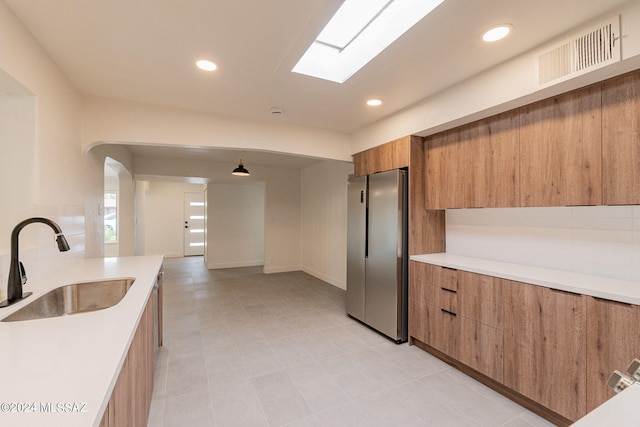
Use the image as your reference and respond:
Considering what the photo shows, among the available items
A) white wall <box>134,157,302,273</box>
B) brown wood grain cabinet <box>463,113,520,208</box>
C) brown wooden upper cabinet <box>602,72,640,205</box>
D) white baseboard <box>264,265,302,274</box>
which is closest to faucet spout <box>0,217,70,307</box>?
brown wood grain cabinet <box>463,113,520,208</box>

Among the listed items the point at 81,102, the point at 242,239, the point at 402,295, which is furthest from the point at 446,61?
the point at 242,239

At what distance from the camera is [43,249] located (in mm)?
→ 1842

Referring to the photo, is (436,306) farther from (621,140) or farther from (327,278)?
(327,278)

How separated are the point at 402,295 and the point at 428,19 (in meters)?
2.38

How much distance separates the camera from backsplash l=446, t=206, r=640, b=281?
186cm

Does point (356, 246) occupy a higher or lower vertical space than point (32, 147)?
lower

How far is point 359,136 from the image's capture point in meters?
3.61

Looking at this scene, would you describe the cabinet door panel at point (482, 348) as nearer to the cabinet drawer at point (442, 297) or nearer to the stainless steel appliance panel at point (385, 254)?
the cabinet drawer at point (442, 297)

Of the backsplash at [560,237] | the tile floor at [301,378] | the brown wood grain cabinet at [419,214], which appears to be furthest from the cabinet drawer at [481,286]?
the tile floor at [301,378]

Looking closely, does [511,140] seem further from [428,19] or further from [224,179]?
[224,179]

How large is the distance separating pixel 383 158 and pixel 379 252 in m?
1.06

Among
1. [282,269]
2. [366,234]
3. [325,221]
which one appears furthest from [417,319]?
[282,269]

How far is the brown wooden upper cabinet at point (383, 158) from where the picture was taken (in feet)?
9.57

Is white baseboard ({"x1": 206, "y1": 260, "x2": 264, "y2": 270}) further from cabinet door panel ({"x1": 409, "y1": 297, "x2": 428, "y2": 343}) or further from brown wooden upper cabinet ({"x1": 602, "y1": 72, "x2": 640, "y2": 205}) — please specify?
brown wooden upper cabinet ({"x1": 602, "y1": 72, "x2": 640, "y2": 205})
